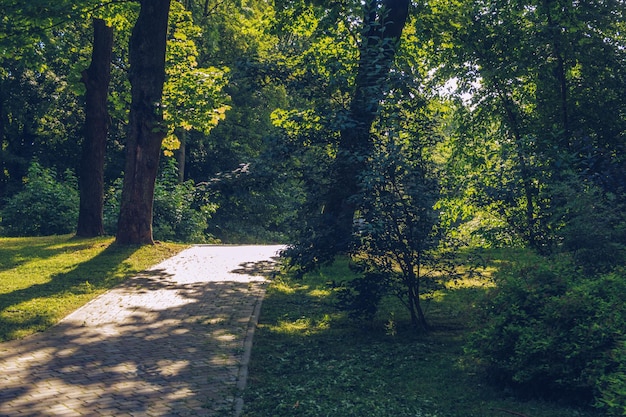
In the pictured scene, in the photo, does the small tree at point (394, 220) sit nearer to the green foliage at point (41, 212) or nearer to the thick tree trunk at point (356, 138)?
the thick tree trunk at point (356, 138)

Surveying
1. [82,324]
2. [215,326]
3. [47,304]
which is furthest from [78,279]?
[215,326]

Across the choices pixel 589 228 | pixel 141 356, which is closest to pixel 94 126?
pixel 141 356

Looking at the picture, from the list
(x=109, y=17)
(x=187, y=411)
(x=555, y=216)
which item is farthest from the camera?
(x=109, y=17)

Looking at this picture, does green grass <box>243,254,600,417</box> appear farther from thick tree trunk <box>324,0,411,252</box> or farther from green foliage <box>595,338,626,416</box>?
thick tree trunk <box>324,0,411,252</box>

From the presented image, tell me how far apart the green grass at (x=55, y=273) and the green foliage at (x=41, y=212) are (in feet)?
11.5

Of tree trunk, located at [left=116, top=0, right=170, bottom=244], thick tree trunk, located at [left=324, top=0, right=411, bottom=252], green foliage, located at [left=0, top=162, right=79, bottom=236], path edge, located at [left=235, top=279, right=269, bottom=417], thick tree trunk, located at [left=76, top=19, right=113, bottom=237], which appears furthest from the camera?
green foliage, located at [left=0, top=162, right=79, bottom=236]

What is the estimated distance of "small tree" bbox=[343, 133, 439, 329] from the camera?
29.0ft

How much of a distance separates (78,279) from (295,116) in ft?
21.6

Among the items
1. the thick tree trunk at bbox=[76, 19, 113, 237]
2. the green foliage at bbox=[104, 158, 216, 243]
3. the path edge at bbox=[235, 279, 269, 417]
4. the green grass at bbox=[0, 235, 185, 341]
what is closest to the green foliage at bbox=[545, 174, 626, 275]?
the path edge at bbox=[235, 279, 269, 417]

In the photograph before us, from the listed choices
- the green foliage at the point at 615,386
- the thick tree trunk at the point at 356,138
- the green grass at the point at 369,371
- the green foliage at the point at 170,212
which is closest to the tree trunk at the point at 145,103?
the green foliage at the point at 170,212

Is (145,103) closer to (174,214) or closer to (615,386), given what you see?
(174,214)

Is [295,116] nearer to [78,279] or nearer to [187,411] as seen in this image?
[187,411]

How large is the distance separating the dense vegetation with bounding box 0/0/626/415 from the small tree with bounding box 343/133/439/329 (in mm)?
28

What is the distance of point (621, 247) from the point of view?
7.91 meters
